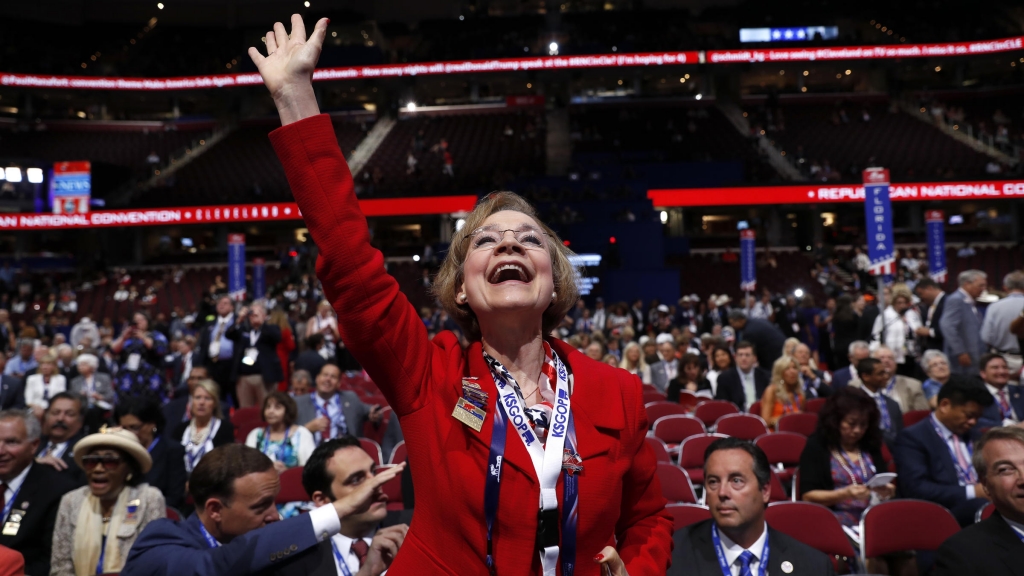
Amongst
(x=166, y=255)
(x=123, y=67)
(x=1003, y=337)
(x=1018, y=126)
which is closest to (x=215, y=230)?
(x=166, y=255)

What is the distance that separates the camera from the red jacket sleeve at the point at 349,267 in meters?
1.26

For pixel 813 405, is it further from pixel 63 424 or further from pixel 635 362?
pixel 63 424

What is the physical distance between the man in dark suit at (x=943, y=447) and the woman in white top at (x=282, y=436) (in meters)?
3.60

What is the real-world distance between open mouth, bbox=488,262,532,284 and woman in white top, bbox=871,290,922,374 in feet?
24.3

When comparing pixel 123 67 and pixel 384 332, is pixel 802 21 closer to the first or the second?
pixel 123 67

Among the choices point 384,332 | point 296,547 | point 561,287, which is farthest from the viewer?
point 296,547

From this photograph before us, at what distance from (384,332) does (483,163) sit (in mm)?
26143

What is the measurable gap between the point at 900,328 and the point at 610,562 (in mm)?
7725

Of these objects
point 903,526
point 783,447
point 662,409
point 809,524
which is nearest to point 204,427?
point 662,409

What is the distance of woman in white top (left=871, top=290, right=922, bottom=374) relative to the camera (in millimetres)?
7879

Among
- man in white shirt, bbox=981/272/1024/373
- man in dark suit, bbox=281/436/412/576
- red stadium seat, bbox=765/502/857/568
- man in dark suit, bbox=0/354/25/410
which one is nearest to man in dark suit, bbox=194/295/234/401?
man in dark suit, bbox=0/354/25/410

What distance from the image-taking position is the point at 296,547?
216 cm

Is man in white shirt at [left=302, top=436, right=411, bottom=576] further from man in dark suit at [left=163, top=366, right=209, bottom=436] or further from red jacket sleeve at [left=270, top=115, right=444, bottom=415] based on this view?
man in dark suit at [left=163, top=366, right=209, bottom=436]

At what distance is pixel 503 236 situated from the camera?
1.45 metres
